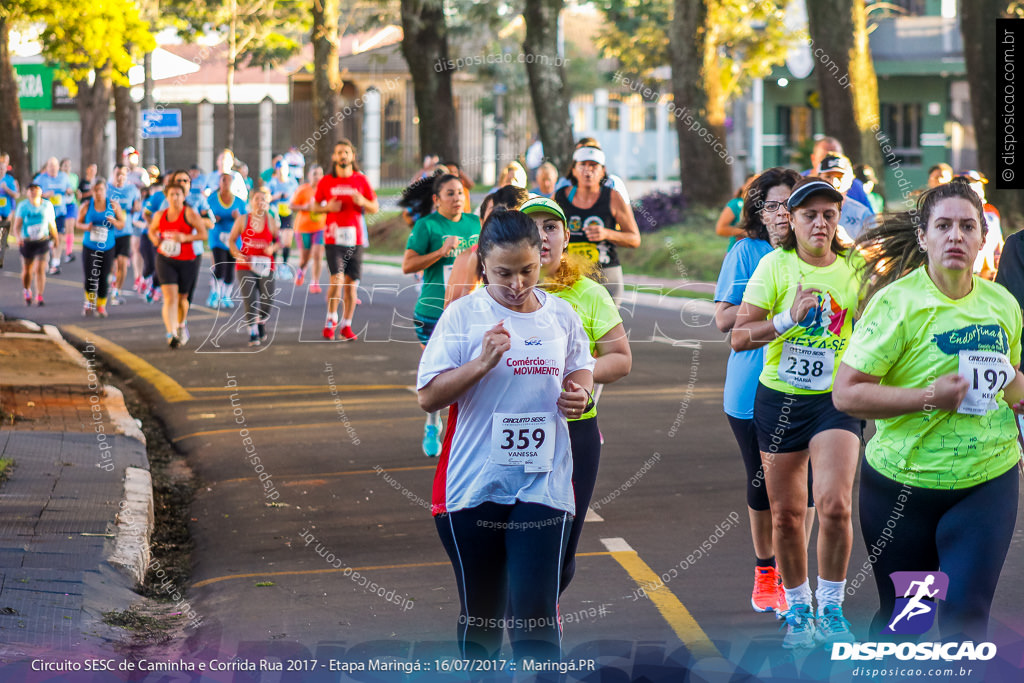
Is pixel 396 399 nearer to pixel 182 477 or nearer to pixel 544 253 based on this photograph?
pixel 182 477

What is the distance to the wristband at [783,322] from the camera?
5.46 meters

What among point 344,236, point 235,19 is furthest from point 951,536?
point 235,19

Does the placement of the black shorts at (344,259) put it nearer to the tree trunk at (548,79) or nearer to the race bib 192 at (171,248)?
the race bib 192 at (171,248)

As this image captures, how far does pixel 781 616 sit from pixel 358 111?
36.9 m

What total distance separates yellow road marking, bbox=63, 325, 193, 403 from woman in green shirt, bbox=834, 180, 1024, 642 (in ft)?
27.7

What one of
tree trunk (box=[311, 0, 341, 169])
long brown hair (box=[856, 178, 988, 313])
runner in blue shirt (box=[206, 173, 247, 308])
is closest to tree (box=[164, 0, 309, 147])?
tree trunk (box=[311, 0, 341, 169])

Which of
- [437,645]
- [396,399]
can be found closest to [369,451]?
[396,399]

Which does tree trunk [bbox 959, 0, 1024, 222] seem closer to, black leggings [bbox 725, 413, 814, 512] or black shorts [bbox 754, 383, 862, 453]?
black leggings [bbox 725, 413, 814, 512]

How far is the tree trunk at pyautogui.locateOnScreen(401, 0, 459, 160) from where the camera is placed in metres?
29.4

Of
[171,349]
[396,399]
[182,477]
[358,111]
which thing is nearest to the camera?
[182,477]

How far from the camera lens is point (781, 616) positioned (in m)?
5.86

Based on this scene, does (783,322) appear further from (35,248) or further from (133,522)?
(35,248)

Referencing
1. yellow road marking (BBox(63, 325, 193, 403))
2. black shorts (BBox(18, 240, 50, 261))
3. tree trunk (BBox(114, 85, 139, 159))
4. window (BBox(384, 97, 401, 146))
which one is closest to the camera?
yellow road marking (BBox(63, 325, 193, 403))

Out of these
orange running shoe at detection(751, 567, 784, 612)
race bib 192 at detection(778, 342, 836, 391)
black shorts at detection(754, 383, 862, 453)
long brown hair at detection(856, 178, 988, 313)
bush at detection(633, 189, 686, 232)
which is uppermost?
bush at detection(633, 189, 686, 232)
